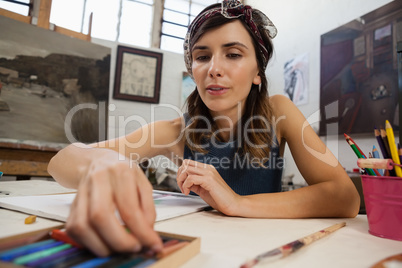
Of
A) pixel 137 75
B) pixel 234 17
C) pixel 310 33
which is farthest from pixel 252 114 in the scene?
pixel 137 75

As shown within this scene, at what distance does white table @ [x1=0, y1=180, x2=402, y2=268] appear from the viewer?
0.33 metres

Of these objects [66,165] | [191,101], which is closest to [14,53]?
[191,101]

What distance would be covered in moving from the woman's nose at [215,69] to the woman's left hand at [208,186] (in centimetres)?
32

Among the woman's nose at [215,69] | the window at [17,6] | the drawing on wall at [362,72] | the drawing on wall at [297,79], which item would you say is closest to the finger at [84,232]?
the woman's nose at [215,69]

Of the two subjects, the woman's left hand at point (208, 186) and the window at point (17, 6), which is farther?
the window at point (17, 6)

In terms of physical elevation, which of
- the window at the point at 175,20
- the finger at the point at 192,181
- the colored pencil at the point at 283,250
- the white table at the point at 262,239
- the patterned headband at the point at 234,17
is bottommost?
the white table at the point at 262,239

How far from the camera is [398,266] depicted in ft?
0.97

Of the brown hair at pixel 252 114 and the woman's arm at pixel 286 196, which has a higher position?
the brown hair at pixel 252 114

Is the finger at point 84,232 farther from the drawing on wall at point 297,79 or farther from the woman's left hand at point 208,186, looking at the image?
the drawing on wall at point 297,79

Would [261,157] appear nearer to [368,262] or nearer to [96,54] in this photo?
[368,262]

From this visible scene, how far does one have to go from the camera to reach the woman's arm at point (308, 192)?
611mm

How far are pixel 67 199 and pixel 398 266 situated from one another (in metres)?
0.66

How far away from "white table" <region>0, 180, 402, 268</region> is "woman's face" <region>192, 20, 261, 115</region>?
0.40m

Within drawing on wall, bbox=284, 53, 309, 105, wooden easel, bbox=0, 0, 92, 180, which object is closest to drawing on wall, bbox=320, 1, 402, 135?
drawing on wall, bbox=284, 53, 309, 105
